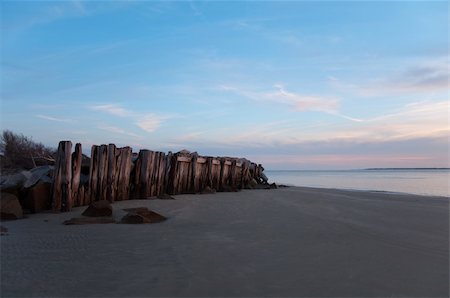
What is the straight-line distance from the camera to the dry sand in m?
3.87

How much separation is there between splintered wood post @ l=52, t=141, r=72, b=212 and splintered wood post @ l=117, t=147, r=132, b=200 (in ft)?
6.66

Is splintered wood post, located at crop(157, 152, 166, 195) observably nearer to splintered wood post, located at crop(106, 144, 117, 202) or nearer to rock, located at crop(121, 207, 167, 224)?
splintered wood post, located at crop(106, 144, 117, 202)

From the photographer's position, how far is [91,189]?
32.7ft

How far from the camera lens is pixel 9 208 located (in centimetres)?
777

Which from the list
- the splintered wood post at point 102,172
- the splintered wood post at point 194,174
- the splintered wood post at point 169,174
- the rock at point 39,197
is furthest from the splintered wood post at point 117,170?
the splintered wood post at point 194,174

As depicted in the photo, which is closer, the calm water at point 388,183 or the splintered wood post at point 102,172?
the splintered wood post at point 102,172

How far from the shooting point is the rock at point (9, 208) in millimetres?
7651

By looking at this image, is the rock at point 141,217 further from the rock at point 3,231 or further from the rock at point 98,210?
the rock at point 3,231

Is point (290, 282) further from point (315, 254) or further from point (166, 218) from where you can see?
point (166, 218)

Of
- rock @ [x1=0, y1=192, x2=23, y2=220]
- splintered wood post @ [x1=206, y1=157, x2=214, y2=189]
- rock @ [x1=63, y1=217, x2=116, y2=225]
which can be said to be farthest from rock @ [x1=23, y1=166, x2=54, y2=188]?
splintered wood post @ [x1=206, y1=157, x2=214, y2=189]

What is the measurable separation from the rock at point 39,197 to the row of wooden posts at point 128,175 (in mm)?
230

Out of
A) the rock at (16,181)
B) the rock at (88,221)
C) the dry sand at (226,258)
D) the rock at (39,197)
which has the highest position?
the rock at (16,181)

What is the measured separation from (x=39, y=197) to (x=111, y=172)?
2059 mm

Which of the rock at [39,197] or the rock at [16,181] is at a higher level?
the rock at [16,181]
